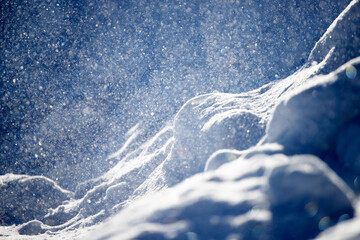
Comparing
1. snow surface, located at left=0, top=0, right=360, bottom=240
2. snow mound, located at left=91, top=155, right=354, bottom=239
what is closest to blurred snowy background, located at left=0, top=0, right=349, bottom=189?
snow surface, located at left=0, top=0, right=360, bottom=240

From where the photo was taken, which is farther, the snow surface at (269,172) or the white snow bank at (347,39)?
the white snow bank at (347,39)

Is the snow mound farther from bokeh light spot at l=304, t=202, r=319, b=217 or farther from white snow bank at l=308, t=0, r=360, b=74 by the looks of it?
white snow bank at l=308, t=0, r=360, b=74

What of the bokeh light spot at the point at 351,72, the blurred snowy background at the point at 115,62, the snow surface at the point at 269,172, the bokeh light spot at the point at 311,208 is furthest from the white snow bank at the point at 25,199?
the bokeh light spot at the point at 351,72

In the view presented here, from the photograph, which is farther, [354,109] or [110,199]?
[110,199]

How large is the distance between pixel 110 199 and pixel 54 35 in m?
9.51

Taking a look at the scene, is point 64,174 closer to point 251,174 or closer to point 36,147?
point 36,147

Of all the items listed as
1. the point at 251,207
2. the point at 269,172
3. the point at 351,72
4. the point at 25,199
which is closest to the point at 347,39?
the point at 351,72

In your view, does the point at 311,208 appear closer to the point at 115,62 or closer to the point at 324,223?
the point at 324,223

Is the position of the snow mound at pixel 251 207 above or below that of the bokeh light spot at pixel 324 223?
above

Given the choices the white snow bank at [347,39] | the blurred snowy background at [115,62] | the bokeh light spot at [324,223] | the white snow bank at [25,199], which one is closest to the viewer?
the bokeh light spot at [324,223]

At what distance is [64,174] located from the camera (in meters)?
9.05

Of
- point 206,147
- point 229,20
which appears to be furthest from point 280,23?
point 206,147

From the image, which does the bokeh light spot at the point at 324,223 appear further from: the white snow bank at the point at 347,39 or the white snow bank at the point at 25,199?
the white snow bank at the point at 25,199

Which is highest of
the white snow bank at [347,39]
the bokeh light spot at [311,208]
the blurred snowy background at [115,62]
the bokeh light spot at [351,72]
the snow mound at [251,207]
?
the blurred snowy background at [115,62]
